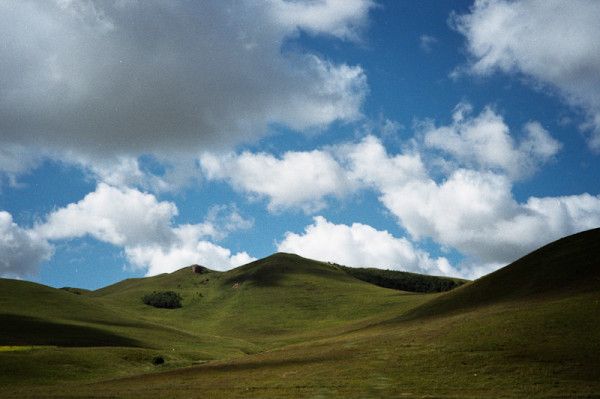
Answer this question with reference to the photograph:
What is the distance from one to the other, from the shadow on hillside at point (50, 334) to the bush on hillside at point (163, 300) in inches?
3344

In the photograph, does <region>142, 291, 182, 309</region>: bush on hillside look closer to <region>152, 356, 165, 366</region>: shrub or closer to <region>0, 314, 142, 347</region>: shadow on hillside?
<region>0, 314, 142, 347</region>: shadow on hillside

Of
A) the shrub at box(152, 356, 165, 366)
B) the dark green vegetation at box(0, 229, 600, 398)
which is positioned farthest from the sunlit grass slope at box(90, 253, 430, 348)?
the shrub at box(152, 356, 165, 366)

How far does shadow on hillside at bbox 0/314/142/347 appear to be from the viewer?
86.9 m

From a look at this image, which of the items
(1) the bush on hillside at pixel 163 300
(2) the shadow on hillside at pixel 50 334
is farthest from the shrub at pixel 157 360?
(1) the bush on hillside at pixel 163 300

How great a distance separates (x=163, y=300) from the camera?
631 feet

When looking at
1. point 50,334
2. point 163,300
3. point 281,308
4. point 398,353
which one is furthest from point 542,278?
point 163,300

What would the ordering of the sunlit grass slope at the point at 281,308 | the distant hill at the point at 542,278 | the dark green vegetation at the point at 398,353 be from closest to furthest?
the dark green vegetation at the point at 398,353, the distant hill at the point at 542,278, the sunlit grass slope at the point at 281,308

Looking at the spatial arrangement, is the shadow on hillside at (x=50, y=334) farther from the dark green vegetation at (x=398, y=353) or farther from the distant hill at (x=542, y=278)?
the distant hill at (x=542, y=278)

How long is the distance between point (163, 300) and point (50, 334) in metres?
100

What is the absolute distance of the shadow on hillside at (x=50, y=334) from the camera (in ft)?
285

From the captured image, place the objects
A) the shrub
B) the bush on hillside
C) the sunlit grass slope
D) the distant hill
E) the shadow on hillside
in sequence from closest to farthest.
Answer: the distant hill
the shrub
the shadow on hillside
the sunlit grass slope
the bush on hillside

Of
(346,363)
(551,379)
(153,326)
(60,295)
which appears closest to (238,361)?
(346,363)

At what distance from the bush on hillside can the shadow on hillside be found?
84.9 m

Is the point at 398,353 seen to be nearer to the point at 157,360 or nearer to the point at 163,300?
the point at 157,360
